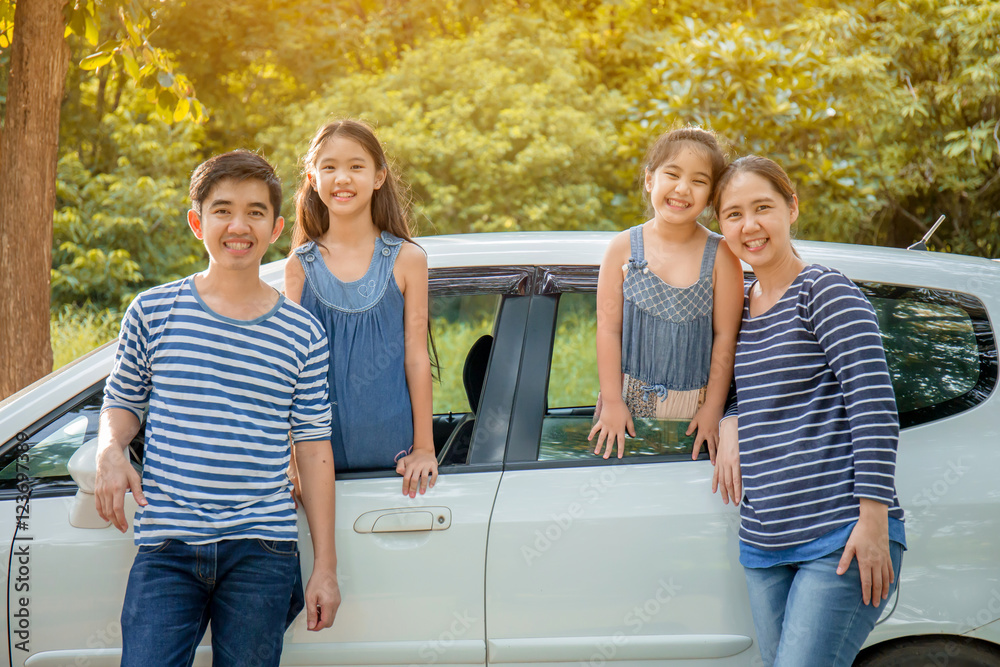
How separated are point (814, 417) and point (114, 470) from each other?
→ 156cm

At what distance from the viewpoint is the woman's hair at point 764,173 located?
204 cm

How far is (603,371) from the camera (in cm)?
222

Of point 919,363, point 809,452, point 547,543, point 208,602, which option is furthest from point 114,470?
point 919,363

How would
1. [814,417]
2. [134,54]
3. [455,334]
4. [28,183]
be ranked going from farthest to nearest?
[455,334] < [134,54] < [28,183] < [814,417]

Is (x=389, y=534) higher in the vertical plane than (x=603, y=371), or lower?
lower

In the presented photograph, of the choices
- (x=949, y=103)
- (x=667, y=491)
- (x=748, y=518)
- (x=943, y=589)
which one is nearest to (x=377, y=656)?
(x=667, y=491)

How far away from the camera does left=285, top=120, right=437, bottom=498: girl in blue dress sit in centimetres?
219

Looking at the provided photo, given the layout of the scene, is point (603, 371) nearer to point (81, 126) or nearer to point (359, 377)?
point (359, 377)

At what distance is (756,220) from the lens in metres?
2.00

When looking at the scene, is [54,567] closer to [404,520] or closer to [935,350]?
[404,520]

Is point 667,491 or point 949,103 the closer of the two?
point 667,491

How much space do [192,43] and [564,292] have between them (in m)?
9.33

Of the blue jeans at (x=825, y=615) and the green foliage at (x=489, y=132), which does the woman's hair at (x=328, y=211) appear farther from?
the green foliage at (x=489, y=132)

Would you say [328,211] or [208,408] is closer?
[208,408]
